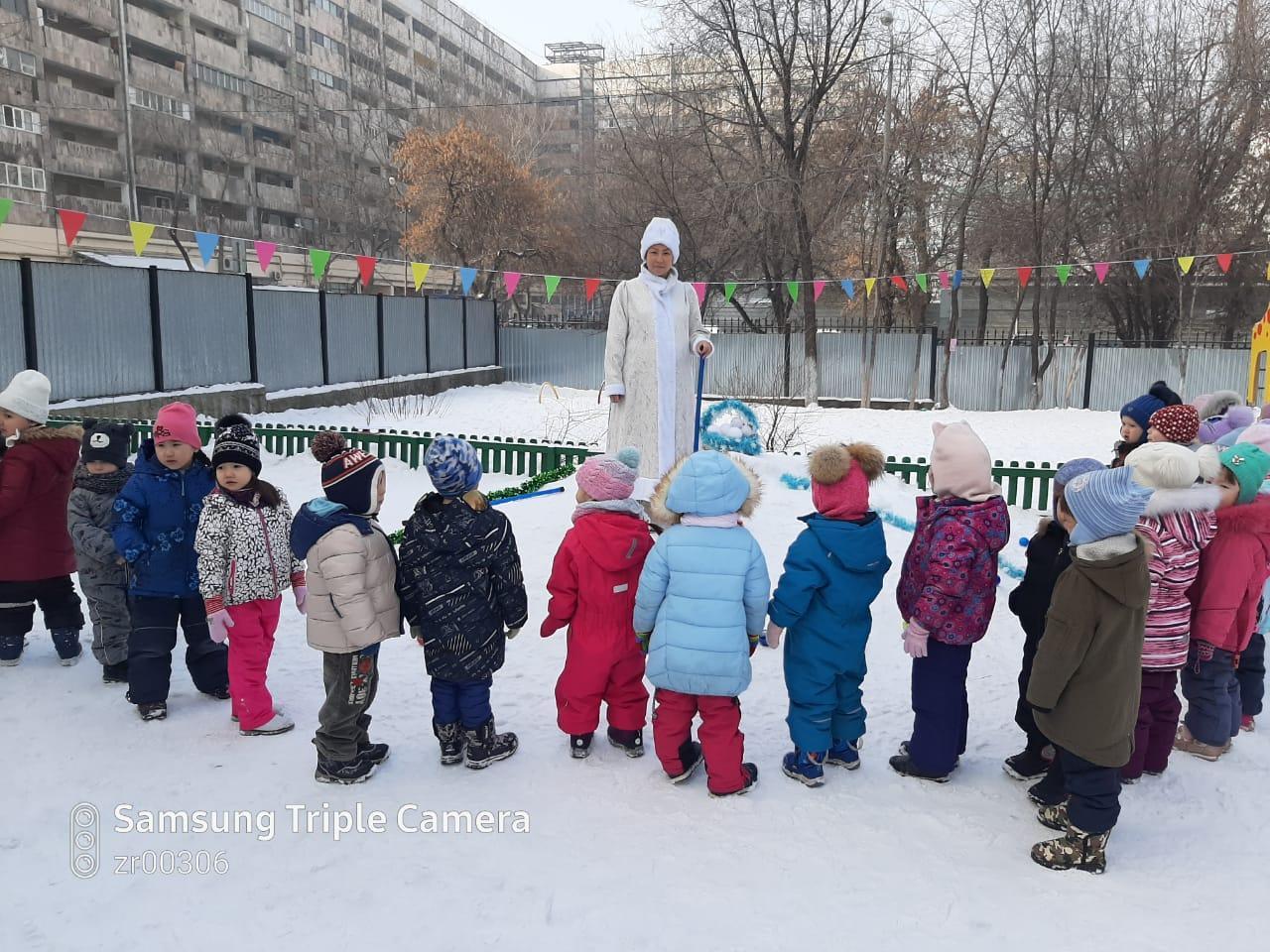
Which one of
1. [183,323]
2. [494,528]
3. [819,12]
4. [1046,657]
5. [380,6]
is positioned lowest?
[1046,657]

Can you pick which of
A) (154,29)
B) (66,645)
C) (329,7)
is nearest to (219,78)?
(154,29)

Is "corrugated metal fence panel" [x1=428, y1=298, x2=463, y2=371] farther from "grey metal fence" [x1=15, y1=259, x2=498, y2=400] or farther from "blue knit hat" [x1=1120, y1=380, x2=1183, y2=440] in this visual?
"blue knit hat" [x1=1120, y1=380, x2=1183, y2=440]

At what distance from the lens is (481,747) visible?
3.65 meters

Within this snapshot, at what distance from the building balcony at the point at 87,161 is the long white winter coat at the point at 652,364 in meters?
33.8

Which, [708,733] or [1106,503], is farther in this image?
[708,733]

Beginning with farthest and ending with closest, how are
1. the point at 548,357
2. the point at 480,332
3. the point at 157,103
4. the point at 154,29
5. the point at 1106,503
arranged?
the point at 157,103 → the point at 154,29 → the point at 548,357 → the point at 480,332 → the point at 1106,503

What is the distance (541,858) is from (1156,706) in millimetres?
2507

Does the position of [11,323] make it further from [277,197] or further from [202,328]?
[277,197]

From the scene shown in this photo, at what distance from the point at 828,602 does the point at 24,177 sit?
114 feet

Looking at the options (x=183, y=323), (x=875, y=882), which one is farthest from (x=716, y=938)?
(x=183, y=323)

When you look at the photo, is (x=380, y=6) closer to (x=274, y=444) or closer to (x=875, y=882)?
(x=274, y=444)

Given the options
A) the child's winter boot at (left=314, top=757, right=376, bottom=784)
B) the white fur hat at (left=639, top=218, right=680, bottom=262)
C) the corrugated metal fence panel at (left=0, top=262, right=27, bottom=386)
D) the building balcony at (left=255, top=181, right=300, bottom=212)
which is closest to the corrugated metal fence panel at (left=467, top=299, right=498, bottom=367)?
the corrugated metal fence panel at (left=0, top=262, right=27, bottom=386)

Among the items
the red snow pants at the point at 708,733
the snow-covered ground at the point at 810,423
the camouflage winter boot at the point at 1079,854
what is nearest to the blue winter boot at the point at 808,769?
the red snow pants at the point at 708,733

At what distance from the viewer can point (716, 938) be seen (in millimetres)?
2578
